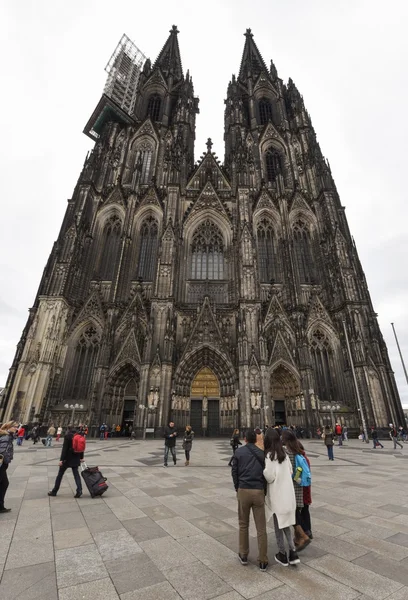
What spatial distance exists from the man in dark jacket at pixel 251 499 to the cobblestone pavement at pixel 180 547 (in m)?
0.18

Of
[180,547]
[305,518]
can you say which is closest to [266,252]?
[305,518]

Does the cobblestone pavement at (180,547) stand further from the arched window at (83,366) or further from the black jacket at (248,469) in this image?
the arched window at (83,366)

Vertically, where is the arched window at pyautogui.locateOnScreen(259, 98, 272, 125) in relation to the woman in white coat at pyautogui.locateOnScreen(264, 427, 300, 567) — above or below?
above

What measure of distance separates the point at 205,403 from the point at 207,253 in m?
13.8

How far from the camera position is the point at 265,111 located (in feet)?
126

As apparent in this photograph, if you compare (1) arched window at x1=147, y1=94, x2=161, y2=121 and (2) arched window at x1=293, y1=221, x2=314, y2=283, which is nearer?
(2) arched window at x1=293, y1=221, x2=314, y2=283

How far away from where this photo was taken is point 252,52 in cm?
4681

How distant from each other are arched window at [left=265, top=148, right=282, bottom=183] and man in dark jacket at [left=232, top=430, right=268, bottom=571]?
33.3m

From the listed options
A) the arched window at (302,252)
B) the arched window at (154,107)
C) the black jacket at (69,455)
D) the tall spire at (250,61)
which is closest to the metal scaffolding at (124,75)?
the arched window at (154,107)

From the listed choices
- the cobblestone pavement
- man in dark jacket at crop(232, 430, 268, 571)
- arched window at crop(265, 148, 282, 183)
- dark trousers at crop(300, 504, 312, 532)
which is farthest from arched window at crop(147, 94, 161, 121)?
dark trousers at crop(300, 504, 312, 532)

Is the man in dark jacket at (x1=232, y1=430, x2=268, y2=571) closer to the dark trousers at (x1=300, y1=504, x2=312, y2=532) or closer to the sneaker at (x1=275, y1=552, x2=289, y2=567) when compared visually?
the sneaker at (x1=275, y1=552, x2=289, y2=567)

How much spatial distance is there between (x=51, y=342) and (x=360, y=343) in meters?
22.8

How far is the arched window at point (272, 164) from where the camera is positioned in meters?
32.1

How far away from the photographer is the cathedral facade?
20109 millimetres
